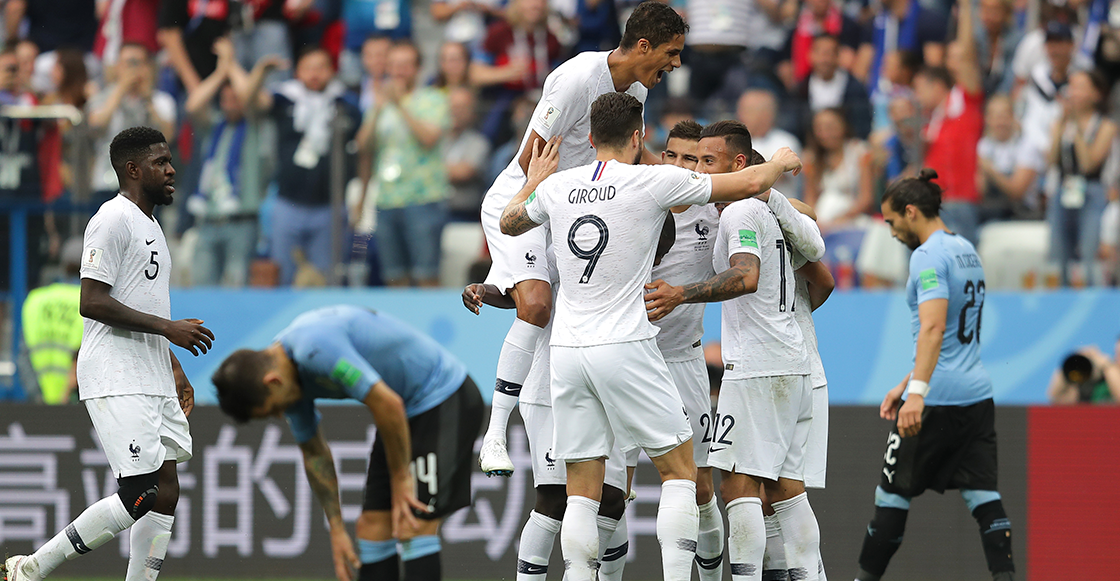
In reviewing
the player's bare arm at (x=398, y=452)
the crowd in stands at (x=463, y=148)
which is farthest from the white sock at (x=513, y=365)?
the crowd in stands at (x=463, y=148)

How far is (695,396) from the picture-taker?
25.9 feet

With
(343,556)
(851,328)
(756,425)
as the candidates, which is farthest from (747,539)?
(851,328)

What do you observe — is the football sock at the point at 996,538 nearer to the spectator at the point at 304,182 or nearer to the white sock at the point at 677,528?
the white sock at the point at 677,528

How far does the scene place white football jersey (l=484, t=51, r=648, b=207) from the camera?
7.48m

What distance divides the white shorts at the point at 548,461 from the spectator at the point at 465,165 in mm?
4405

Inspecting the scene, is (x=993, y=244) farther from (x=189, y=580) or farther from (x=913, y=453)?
(x=189, y=580)

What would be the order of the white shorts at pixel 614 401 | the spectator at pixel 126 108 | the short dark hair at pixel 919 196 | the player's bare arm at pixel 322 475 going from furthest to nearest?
1. the spectator at pixel 126 108
2. the short dark hair at pixel 919 196
3. the white shorts at pixel 614 401
4. the player's bare arm at pixel 322 475

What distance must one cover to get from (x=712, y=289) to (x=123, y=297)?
3.54 meters

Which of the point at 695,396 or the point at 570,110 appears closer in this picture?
the point at 570,110

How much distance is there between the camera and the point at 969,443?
8695 mm

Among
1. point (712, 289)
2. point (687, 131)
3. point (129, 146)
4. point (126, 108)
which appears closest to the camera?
point (712, 289)

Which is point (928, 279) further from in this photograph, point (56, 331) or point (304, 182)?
point (56, 331)

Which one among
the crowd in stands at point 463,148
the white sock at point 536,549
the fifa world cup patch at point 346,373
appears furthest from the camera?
the crowd in stands at point 463,148

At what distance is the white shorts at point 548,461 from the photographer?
25.1 ft
